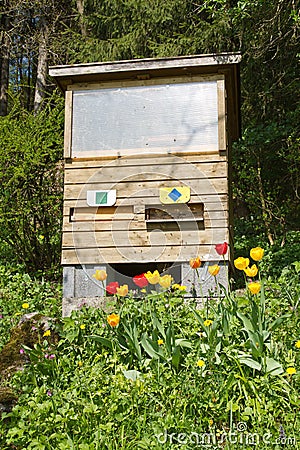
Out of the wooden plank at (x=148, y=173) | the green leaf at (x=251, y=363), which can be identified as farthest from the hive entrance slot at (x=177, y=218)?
the green leaf at (x=251, y=363)

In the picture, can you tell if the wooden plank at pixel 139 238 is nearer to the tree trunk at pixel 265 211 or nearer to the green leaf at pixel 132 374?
the green leaf at pixel 132 374

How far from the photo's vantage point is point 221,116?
19.8ft

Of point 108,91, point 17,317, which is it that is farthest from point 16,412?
point 108,91

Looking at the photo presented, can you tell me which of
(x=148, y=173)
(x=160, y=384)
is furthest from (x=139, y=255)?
(x=160, y=384)

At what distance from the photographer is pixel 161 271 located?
6.50 m

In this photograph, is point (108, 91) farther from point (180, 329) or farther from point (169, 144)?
point (180, 329)

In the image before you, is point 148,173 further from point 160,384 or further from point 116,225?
point 160,384

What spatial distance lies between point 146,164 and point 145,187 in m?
0.25

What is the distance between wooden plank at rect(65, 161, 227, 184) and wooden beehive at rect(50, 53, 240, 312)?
1 centimetres

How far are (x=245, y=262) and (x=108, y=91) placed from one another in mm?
3531

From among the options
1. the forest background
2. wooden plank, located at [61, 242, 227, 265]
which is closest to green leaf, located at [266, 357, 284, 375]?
wooden plank, located at [61, 242, 227, 265]

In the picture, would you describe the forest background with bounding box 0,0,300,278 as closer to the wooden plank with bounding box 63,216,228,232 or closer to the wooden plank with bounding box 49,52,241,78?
the wooden plank with bounding box 49,52,241,78

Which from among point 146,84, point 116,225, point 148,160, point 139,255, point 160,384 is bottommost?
point 160,384

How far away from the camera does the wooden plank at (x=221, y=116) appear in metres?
5.96
